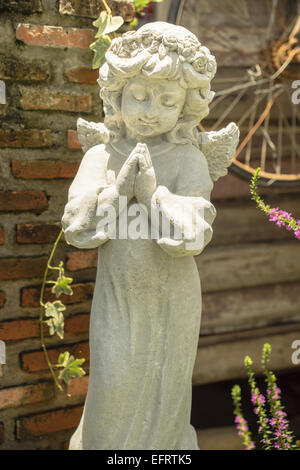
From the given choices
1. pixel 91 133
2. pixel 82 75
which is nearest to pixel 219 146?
pixel 91 133

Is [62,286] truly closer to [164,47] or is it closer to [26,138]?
[26,138]

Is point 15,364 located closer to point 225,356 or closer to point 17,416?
point 17,416

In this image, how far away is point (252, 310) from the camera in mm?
3656

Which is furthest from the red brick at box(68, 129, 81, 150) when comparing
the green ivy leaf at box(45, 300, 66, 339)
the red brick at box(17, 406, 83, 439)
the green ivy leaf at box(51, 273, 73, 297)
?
the red brick at box(17, 406, 83, 439)

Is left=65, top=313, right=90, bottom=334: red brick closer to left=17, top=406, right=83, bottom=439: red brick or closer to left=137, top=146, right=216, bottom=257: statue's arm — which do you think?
left=17, top=406, right=83, bottom=439: red brick

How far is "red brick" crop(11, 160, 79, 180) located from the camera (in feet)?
7.86

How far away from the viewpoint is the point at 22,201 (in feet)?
7.92

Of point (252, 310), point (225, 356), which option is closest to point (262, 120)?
point (252, 310)

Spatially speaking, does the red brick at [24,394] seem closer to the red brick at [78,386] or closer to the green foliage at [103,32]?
the red brick at [78,386]

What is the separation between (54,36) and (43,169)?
19.7 inches

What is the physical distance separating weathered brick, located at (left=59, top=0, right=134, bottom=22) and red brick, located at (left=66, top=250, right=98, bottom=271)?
3.04 feet

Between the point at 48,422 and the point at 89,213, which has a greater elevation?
the point at 89,213

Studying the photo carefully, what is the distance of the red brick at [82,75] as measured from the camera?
244 cm

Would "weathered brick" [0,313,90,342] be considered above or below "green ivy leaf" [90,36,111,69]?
below
